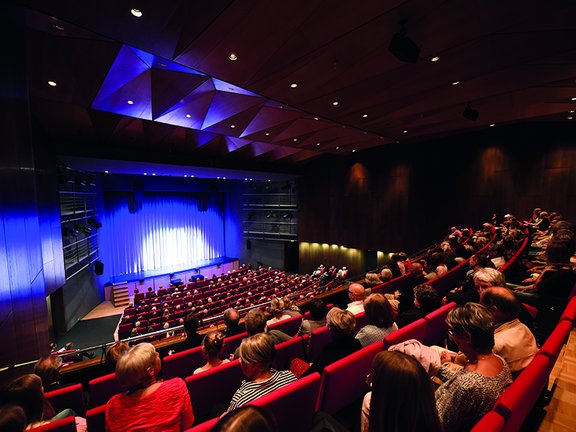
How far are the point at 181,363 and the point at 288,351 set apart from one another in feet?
3.54

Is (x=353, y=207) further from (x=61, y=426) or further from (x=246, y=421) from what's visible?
(x=246, y=421)

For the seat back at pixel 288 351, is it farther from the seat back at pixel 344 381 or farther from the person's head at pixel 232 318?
the person's head at pixel 232 318

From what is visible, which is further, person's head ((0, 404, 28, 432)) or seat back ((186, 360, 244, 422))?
seat back ((186, 360, 244, 422))

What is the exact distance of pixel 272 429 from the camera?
0.82 metres

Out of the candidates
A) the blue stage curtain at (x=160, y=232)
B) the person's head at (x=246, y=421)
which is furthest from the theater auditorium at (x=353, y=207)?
the blue stage curtain at (x=160, y=232)

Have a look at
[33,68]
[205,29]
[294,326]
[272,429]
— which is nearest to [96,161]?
[33,68]

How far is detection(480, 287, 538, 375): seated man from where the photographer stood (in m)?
1.81

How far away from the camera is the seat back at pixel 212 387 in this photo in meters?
2.03

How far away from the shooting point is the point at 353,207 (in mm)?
14219

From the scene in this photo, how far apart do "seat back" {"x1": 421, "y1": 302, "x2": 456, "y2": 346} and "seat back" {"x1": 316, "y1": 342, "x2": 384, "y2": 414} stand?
74 cm

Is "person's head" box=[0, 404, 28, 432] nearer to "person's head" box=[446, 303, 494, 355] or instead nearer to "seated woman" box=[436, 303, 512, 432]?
"seated woman" box=[436, 303, 512, 432]

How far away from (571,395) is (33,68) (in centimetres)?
833

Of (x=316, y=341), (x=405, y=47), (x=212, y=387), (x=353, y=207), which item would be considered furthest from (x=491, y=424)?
(x=353, y=207)

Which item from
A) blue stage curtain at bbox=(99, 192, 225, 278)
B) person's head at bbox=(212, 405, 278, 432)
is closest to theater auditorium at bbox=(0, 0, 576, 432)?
person's head at bbox=(212, 405, 278, 432)
